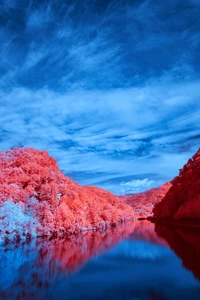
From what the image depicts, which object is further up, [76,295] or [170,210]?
[170,210]

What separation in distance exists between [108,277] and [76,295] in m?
3.17

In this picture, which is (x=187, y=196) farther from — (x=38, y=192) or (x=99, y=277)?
(x=99, y=277)

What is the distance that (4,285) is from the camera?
1019 cm

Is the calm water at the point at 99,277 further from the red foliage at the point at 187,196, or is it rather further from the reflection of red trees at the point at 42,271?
the red foliage at the point at 187,196

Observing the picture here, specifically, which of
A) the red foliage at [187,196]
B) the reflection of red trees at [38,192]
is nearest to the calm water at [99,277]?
the reflection of red trees at [38,192]

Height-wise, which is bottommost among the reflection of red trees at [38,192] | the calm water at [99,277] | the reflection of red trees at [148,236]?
the calm water at [99,277]

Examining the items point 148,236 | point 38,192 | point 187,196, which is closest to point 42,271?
point 38,192

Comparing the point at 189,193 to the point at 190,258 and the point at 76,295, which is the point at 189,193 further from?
the point at 76,295

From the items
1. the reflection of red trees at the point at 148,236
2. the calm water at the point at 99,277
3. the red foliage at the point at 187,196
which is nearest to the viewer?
the calm water at the point at 99,277

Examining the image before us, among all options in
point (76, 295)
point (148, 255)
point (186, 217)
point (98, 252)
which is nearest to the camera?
point (76, 295)

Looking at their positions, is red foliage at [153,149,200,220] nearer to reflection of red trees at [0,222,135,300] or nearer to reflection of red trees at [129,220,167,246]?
reflection of red trees at [129,220,167,246]

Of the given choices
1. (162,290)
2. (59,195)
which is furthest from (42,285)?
(59,195)

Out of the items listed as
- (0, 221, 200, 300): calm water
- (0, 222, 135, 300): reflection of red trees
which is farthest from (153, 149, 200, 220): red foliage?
(0, 221, 200, 300): calm water

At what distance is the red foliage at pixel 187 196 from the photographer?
3917 centimetres
